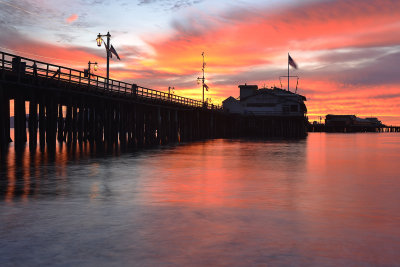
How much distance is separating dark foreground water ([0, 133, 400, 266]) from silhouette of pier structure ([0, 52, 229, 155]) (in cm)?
1129

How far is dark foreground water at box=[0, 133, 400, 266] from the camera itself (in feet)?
22.0

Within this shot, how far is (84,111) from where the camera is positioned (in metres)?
37.8

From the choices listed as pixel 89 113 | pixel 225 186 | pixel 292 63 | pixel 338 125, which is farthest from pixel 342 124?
pixel 225 186

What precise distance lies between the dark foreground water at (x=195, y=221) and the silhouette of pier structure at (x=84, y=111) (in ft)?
37.0

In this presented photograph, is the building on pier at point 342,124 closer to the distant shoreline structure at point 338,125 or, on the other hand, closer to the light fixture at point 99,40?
the distant shoreline structure at point 338,125

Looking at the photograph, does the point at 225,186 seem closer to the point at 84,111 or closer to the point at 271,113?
the point at 84,111

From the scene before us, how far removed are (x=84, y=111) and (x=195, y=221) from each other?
98.6 feet

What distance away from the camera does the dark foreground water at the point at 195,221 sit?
670cm

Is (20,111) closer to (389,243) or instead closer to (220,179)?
(220,179)

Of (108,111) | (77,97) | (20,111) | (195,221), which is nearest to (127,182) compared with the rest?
(195,221)

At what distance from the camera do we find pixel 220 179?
1712 centimetres

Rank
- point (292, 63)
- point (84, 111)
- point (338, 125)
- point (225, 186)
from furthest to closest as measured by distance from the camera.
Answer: point (338, 125) → point (292, 63) → point (84, 111) → point (225, 186)

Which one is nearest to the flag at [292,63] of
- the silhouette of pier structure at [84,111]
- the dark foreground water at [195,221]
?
the silhouette of pier structure at [84,111]

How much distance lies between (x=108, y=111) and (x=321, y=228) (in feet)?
105
